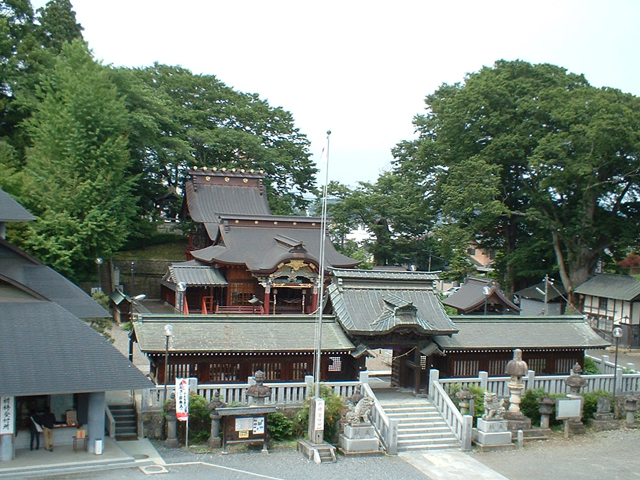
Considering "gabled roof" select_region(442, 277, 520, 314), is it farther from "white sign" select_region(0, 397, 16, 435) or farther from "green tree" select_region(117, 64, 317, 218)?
"white sign" select_region(0, 397, 16, 435)

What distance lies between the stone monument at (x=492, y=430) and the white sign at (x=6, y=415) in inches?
562

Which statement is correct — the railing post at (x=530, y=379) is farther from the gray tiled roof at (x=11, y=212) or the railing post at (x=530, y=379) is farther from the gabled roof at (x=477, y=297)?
the gray tiled roof at (x=11, y=212)

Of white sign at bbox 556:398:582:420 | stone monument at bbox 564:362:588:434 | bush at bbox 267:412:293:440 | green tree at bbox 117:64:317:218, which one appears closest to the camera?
bush at bbox 267:412:293:440

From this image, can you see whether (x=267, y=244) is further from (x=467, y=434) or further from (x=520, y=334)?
(x=467, y=434)

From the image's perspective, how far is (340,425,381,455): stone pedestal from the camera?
20422 millimetres

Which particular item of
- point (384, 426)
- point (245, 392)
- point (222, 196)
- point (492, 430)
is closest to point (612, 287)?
point (492, 430)

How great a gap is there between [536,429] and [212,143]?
35.4 m

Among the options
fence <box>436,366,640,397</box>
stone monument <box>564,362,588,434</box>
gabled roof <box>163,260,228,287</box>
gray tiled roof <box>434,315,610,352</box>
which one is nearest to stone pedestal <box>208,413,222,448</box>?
fence <box>436,366,640,397</box>

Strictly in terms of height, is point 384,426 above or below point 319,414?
below

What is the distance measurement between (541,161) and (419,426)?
25083 mm

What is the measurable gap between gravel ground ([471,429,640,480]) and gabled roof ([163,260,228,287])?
2128 cm

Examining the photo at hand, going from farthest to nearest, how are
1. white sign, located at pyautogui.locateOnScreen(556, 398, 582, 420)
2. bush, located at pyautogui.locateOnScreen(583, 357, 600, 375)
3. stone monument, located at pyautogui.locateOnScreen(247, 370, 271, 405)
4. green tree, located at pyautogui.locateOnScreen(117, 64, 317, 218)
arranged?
green tree, located at pyautogui.locateOnScreen(117, 64, 317, 218), bush, located at pyautogui.locateOnScreen(583, 357, 600, 375), white sign, located at pyautogui.locateOnScreen(556, 398, 582, 420), stone monument, located at pyautogui.locateOnScreen(247, 370, 271, 405)

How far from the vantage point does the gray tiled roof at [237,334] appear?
875 inches

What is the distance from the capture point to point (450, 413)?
73.9ft
